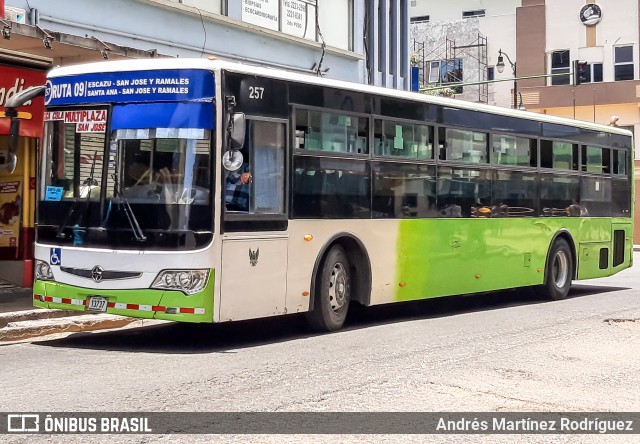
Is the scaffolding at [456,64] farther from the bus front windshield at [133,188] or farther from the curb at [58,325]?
the bus front windshield at [133,188]

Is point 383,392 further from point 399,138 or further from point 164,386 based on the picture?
point 399,138

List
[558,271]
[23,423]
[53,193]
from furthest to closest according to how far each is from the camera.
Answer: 1. [558,271]
2. [53,193]
3. [23,423]

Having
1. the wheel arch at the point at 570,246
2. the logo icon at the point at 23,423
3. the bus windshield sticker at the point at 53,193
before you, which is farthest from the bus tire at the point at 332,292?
the wheel arch at the point at 570,246

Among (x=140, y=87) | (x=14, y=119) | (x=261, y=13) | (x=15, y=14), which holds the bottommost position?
(x=14, y=119)

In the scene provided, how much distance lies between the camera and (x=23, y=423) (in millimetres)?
6922

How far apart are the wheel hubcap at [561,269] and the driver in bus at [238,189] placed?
27.9ft

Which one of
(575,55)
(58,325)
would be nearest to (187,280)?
(58,325)

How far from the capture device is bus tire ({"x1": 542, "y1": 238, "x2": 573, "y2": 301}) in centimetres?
1744

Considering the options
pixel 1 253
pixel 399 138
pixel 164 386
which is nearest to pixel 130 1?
pixel 1 253

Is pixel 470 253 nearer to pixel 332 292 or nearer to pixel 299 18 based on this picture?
pixel 332 292

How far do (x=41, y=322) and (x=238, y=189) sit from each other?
3394mm

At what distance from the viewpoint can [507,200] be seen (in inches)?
626

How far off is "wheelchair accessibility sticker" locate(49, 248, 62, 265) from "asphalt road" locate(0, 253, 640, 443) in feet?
2.98

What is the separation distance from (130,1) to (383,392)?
36.8 ft
